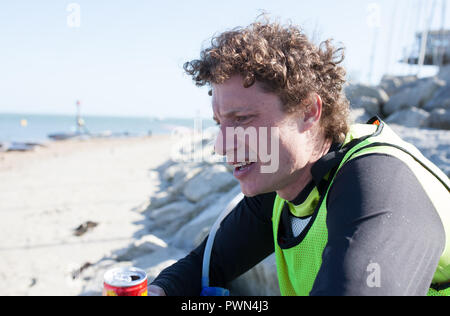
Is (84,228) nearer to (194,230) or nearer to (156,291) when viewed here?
(194,230)

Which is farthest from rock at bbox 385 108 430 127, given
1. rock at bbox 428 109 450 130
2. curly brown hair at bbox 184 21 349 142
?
curly brown hair at bbox 184 21 349 142

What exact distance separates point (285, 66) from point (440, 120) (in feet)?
26.4

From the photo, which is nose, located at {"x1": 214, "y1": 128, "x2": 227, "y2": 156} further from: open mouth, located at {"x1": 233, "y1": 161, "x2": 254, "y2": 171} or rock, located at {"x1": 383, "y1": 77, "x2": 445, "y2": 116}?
rock, located at {"x1": 383, "y1": 77, "x2": 445, "y2": 116}

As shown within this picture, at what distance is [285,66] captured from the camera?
152 centimetres

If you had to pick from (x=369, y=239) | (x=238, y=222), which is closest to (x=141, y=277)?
(x=238, y=222)

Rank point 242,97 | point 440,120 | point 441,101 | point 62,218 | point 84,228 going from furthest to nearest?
point 441,101
point 440,120
point 62,218
point 84,228
point 242,97

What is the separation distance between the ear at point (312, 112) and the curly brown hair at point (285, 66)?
3cm

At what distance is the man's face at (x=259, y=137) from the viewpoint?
1.51 metres

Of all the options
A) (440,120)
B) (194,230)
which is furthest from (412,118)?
(194,230)

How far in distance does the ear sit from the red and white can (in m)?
0.92

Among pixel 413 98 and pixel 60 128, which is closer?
pixel 413 98

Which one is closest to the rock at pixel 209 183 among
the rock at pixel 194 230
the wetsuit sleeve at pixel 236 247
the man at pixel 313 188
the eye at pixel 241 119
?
the rock at pixel 194 230

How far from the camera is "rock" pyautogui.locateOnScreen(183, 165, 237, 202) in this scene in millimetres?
5891

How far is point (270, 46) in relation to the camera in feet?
5.15
